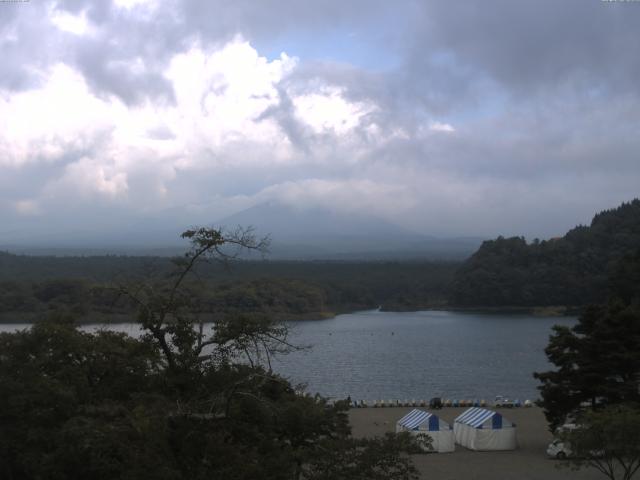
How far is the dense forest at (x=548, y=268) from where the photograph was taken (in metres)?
56.9

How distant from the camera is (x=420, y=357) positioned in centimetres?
3316

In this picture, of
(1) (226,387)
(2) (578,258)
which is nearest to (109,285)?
(1) (226,387)

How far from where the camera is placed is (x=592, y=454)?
33.0ft

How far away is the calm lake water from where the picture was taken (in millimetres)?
24891

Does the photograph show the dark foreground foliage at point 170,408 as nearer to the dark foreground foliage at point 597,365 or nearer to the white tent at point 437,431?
the white tent at point 437,431

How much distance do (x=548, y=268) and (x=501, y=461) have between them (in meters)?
47.7

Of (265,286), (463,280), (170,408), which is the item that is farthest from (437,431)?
(463,280)

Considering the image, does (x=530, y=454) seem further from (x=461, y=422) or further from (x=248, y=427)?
(x=248, y=427)

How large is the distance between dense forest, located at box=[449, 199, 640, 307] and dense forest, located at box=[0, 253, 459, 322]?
227 inches

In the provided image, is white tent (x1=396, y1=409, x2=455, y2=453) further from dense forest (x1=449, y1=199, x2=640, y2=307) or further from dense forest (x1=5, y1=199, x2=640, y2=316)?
dense forest (x1=449, y1=199, x2=640, y2=307)

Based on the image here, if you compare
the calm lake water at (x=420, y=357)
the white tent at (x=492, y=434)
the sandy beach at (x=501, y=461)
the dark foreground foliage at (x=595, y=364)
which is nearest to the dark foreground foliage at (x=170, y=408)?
the sandy beach at (x=501, y=461)

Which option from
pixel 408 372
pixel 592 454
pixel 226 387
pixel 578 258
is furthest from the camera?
pixel 578 258

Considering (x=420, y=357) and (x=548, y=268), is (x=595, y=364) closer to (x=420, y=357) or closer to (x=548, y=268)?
(x=420, y=357)

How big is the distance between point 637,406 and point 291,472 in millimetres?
7943
